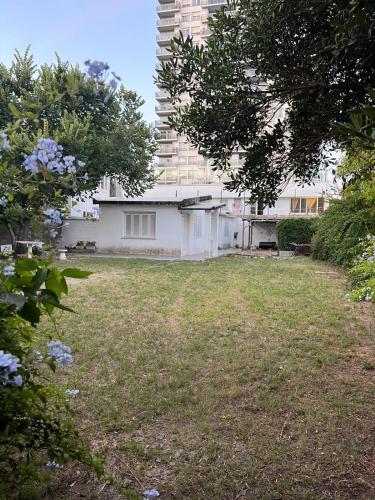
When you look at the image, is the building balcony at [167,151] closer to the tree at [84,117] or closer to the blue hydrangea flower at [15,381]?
the tree at [84,117]

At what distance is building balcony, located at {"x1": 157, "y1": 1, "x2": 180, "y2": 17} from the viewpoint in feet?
187

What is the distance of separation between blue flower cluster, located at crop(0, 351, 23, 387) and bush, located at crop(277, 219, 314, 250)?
74.2 feet

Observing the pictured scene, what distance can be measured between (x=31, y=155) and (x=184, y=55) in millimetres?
2444

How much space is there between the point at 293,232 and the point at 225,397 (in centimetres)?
2026

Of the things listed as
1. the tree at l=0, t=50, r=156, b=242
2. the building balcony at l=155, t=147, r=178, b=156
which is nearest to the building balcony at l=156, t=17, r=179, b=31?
the building balcony at l=155, t=147, r=178, b=156

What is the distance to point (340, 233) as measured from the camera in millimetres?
11766

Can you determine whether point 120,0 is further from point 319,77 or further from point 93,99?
point 93,99

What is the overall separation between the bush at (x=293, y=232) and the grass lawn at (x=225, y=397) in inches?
601

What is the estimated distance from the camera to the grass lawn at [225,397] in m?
2.55

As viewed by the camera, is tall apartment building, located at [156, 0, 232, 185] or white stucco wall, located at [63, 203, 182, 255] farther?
tall apartment building, located at [156, 0, 232, 185]

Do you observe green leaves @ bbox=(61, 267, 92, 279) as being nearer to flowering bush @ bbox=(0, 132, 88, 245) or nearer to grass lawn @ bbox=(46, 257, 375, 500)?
flowering bush @ bbox=(0, 132, 88, 245)

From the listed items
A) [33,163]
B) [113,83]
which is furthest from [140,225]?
[33,163]

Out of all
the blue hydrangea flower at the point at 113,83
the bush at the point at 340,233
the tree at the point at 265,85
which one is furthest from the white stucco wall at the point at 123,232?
the blue hydrangea flower at the point at 113,83

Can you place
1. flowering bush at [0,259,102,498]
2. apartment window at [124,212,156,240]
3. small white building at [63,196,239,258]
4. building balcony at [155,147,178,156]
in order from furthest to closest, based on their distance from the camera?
building balcony at [155,147,178,156]
apartment window at [124,212,156,240]
small white building at [63,196,239,258]
flowering bush at [0,259,102,498]
